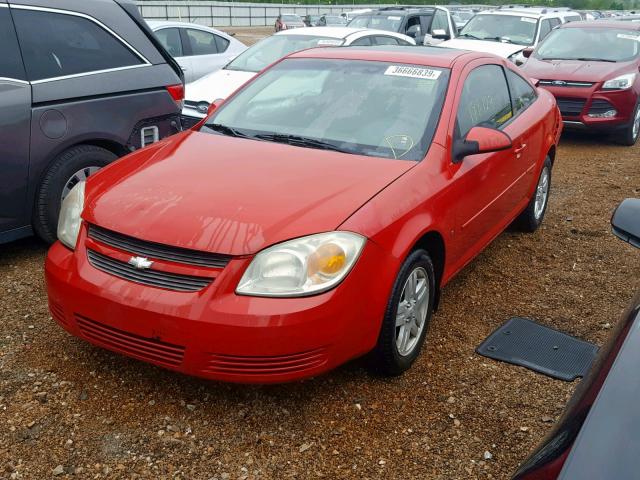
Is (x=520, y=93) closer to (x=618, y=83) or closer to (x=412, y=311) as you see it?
(x=412, y=311)

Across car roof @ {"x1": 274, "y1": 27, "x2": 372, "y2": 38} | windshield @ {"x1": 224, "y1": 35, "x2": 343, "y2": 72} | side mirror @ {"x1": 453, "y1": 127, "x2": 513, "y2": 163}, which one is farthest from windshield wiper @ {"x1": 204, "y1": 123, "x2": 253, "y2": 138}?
car roof @ {"x1": 274, "y1": 27, "x2": 372, "y2": 38}

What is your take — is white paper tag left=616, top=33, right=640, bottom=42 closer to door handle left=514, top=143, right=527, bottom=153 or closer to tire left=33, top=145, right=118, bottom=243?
door handle left=514, top=143, right=527, bottom=153

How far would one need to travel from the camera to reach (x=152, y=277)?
291cm

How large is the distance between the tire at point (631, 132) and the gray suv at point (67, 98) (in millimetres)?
6727

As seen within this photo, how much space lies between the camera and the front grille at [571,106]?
9180mm

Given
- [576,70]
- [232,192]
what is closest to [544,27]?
[576,70]

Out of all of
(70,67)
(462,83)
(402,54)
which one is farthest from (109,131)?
(462,83)

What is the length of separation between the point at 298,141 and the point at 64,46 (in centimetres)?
210

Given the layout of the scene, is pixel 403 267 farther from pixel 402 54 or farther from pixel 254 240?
pixel 402 54

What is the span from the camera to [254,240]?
2871 mm

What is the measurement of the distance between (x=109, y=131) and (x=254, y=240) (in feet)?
8.37

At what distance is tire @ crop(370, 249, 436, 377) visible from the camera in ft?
10.4

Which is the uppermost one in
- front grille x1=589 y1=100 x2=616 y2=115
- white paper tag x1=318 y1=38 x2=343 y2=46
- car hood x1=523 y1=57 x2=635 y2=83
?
white paper tag x1=318 y1=38 x2=343 y2=46

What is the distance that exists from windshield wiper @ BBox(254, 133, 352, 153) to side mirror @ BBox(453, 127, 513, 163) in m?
0.64
